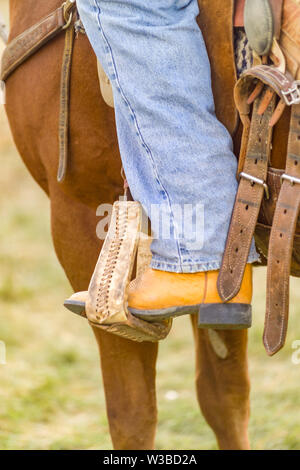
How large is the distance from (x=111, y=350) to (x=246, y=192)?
0.84 m

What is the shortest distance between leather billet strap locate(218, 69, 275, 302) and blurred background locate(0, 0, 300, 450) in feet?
5.63

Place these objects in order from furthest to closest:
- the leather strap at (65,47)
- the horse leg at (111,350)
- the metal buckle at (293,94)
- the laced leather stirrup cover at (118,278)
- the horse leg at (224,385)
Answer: the horse leg at (224,385) < the horse leg at (111,350) < the leather strap at (65,47) < the laced leather stirrup cover at (118,278) < the metal buckle at (293,94)

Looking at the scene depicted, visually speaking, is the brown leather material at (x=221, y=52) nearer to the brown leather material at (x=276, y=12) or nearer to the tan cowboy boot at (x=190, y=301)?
the brown leather material at (x=276, y=12)

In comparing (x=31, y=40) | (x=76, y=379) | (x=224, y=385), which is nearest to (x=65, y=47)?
(x=31, y=40)

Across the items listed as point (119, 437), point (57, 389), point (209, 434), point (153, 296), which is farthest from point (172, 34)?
point (57, 389)

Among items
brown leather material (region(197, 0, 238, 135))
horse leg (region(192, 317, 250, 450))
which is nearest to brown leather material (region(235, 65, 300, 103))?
brown leather material (region(197, 0, 238, 135))

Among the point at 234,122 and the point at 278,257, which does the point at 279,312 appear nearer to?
the point at 278,257

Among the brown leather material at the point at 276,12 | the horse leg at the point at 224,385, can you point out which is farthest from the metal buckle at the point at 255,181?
the horse leg at the point at 224,385

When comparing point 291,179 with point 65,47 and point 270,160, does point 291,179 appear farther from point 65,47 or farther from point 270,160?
point 65,47

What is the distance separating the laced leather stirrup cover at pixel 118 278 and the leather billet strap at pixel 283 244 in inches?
14.2

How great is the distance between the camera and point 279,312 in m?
1.89

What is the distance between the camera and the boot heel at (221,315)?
74.9 inches

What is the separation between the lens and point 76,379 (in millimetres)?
4312

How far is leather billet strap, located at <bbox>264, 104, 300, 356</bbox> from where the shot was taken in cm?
178
